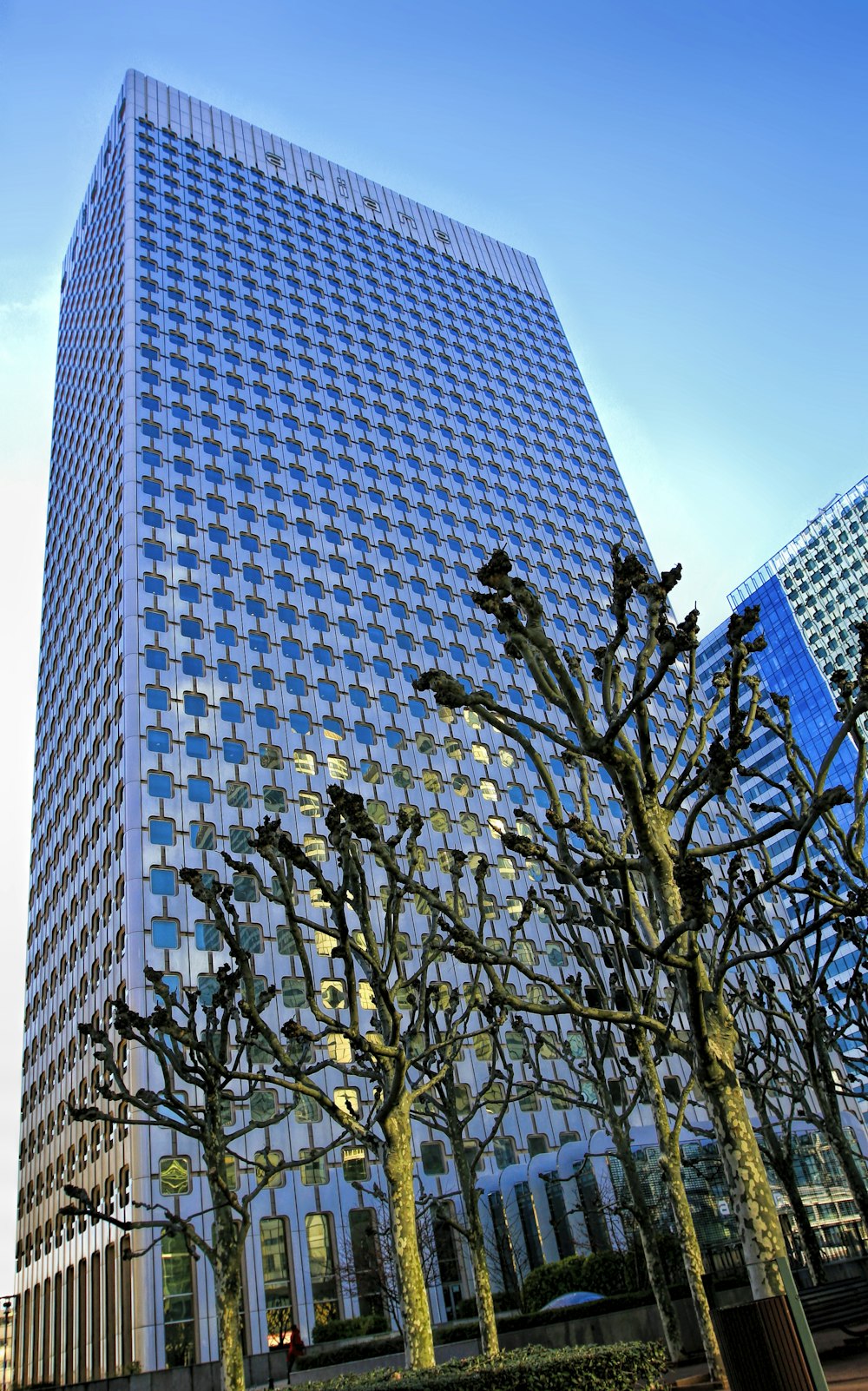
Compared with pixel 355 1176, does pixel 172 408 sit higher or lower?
higher

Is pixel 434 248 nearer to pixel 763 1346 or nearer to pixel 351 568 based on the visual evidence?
pixel 351 568

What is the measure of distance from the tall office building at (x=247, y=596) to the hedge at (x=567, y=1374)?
2458 centimetres

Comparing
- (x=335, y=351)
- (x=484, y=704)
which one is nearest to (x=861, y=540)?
(x=335, y=351)

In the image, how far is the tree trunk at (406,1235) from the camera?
15.0 m

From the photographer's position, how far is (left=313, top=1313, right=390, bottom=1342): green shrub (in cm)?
3384

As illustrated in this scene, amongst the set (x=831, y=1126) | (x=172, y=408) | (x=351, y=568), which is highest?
(x=172, y=408)

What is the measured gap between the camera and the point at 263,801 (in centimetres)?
4419

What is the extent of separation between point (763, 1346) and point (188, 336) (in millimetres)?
58947

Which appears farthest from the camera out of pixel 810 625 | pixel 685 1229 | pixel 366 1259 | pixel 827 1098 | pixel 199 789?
pixel 810 625

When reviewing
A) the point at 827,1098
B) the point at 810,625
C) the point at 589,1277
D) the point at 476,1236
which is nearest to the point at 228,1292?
the point at 476,1236

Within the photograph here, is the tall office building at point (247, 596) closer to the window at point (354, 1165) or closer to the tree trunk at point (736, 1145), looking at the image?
the window at point (354, 1165)

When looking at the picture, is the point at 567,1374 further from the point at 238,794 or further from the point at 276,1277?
the point at 238,794

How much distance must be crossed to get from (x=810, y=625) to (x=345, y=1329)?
104915mm

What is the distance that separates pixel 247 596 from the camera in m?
50.2
